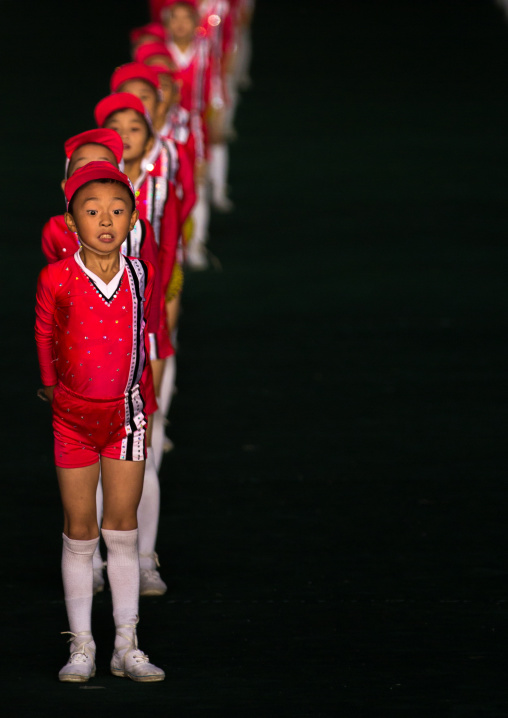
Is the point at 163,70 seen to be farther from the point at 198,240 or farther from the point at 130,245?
the point at 198,240

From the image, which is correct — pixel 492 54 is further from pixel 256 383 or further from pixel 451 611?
pixel 451 611

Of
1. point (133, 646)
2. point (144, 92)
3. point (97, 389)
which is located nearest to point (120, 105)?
point (144, 92)

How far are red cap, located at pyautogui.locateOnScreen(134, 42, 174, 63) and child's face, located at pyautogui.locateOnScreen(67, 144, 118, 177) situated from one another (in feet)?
9.82

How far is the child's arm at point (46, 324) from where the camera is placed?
4137 millimetres

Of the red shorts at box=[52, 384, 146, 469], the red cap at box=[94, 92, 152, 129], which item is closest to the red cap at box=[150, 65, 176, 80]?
the red cap at box=[94, 92, 152, 129]

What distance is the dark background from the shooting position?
4.39m

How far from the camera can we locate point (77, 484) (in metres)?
4.20

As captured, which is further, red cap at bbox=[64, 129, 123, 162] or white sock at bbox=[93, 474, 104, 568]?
white sock at bbox=[93, 474, 104, 568]

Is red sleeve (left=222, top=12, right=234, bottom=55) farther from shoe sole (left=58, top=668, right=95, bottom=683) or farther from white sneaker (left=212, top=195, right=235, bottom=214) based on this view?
shoe sole (left=58, top=668, right=95, bottom=683)

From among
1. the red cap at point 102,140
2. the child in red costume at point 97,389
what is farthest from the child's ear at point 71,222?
the red cap at point 102,140

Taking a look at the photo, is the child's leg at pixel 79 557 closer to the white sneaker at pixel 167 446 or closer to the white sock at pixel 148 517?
the white sock at pixel 148 517

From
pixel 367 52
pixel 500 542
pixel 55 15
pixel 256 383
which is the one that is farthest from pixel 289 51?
pixel 500 542

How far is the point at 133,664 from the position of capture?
425 centimetres

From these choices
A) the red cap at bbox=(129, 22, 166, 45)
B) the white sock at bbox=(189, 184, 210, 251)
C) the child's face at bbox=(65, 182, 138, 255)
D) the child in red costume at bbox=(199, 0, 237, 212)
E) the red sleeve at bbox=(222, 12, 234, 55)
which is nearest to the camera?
the child's face at bbox=(65, 182, 138, 255)
